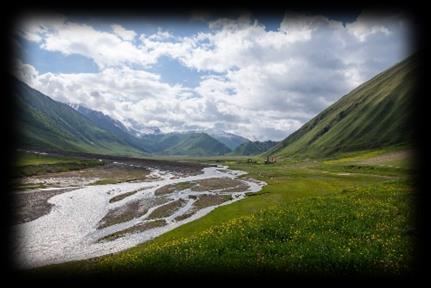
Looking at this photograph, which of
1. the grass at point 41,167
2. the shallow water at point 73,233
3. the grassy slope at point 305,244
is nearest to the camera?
the grassy slope at point 305,244

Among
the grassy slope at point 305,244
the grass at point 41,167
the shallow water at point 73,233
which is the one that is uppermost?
the grassy slope at point 305,244

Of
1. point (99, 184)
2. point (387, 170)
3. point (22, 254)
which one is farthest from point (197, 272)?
point (387, 170)

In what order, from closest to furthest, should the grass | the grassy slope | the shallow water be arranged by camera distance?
the grassy slope → the shallow water → the grass

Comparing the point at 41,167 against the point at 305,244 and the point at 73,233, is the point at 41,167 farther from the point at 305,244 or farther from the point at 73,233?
the point at 305,244

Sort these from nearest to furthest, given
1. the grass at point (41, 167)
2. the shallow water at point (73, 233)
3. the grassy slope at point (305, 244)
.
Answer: the grassy slope at point (305, 244) < the shallow water at point (73, 233) < the grass at point (41, 167)

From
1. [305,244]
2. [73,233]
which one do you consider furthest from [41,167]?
[305,244]

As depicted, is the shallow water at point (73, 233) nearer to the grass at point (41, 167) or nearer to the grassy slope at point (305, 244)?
the grassy slope at point (305, 244)

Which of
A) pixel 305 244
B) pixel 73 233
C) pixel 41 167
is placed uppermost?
pixel 305 244

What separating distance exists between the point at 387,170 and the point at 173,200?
3476 inches

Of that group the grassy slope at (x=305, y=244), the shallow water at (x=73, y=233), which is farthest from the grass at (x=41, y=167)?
the grassy slope at (x=305, y=244)

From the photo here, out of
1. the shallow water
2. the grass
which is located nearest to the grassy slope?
the shallow water

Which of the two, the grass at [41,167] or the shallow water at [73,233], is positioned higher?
the grass at [41,167]

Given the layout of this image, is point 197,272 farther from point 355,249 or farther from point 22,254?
point 22,254

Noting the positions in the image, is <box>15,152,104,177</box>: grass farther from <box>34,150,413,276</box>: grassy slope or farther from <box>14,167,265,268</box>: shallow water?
<box>34,150,413,276</box>: grassy slope
